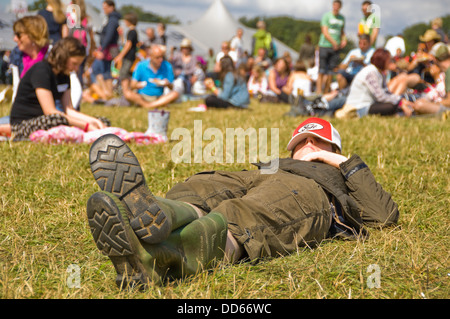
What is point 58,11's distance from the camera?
844cm

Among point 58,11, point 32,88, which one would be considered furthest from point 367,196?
point 58,11

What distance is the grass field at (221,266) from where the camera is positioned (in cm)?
207

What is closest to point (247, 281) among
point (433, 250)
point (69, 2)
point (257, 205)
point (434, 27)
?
point (257, 205)

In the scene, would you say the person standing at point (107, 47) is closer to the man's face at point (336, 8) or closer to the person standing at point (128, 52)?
the person standing at point (128, 52)

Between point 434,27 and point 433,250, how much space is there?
38.4 feet

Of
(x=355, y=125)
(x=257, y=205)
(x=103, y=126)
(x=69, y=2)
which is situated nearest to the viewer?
(x=257, y=205)

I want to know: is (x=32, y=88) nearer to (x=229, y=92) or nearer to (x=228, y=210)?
(x=228, y=210)

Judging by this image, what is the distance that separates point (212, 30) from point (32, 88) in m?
27.5

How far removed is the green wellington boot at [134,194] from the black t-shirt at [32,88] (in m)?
3.87

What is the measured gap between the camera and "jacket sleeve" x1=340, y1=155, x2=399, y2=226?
2.96m

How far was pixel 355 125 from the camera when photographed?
7258 millimetres

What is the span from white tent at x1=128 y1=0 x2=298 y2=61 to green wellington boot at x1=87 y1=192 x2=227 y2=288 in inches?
1066

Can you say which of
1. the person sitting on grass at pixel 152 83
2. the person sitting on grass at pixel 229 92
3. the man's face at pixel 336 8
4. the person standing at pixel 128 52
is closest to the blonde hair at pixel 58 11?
the person sitting on grass at pixel 152 83

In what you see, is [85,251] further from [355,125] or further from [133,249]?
[355,125]
